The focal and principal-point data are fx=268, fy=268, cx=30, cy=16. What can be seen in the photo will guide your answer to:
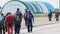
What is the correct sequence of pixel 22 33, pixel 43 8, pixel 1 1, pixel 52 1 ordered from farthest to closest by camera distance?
pixel 52 1 < pixel 1 1 < pixel 43 8 < pixel 22 33

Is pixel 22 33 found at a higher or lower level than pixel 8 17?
lower

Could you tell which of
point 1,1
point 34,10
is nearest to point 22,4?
point 34,10

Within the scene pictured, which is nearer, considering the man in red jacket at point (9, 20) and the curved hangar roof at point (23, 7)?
the man in red jacket at point (9, 20)

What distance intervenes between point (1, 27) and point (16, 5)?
3548cm

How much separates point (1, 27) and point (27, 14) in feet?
14.5

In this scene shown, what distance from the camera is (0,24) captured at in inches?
566

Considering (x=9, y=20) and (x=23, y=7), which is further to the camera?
(x=23, y=7)

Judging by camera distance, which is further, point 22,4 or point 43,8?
point 43,8

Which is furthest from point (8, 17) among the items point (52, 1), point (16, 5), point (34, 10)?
point (52, 1)

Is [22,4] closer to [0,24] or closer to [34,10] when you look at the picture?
[34,10]

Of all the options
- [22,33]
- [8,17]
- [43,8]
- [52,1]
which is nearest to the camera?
[8,17]

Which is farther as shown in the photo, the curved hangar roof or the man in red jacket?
the curved hangar roof

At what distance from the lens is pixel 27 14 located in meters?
18.7

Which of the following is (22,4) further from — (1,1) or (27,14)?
(27,14)
